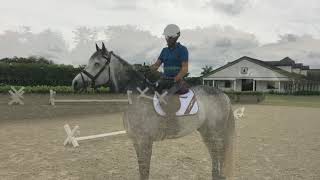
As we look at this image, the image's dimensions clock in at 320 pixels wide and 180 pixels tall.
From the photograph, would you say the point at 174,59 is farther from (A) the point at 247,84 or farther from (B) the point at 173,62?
(A) the point at 247,84

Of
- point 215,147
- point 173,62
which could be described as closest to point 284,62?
point 215,147

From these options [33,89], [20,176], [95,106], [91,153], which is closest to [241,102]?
[95,106]

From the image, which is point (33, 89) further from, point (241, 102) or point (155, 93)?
point (241, 102)

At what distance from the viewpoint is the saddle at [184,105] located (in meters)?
6.63

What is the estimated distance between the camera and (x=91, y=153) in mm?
12008

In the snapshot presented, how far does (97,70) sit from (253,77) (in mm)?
63932

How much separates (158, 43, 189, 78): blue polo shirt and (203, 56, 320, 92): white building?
60.7 meters

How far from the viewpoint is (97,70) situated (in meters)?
6.64

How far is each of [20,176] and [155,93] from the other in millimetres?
4063

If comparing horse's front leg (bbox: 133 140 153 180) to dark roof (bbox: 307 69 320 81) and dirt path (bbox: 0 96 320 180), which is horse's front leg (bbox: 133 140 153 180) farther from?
dark roof (bbox: 307 69 320 81)

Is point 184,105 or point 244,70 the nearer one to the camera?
point 184,105

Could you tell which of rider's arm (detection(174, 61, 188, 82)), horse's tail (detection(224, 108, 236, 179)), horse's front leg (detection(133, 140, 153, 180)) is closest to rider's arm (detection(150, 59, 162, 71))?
rider's arm (detection(174, 61, 188, 82))

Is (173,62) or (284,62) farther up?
(173,62)

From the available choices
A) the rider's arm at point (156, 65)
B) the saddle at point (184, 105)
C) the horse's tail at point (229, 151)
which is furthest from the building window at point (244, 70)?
the rider's arm at point (156, 65)
